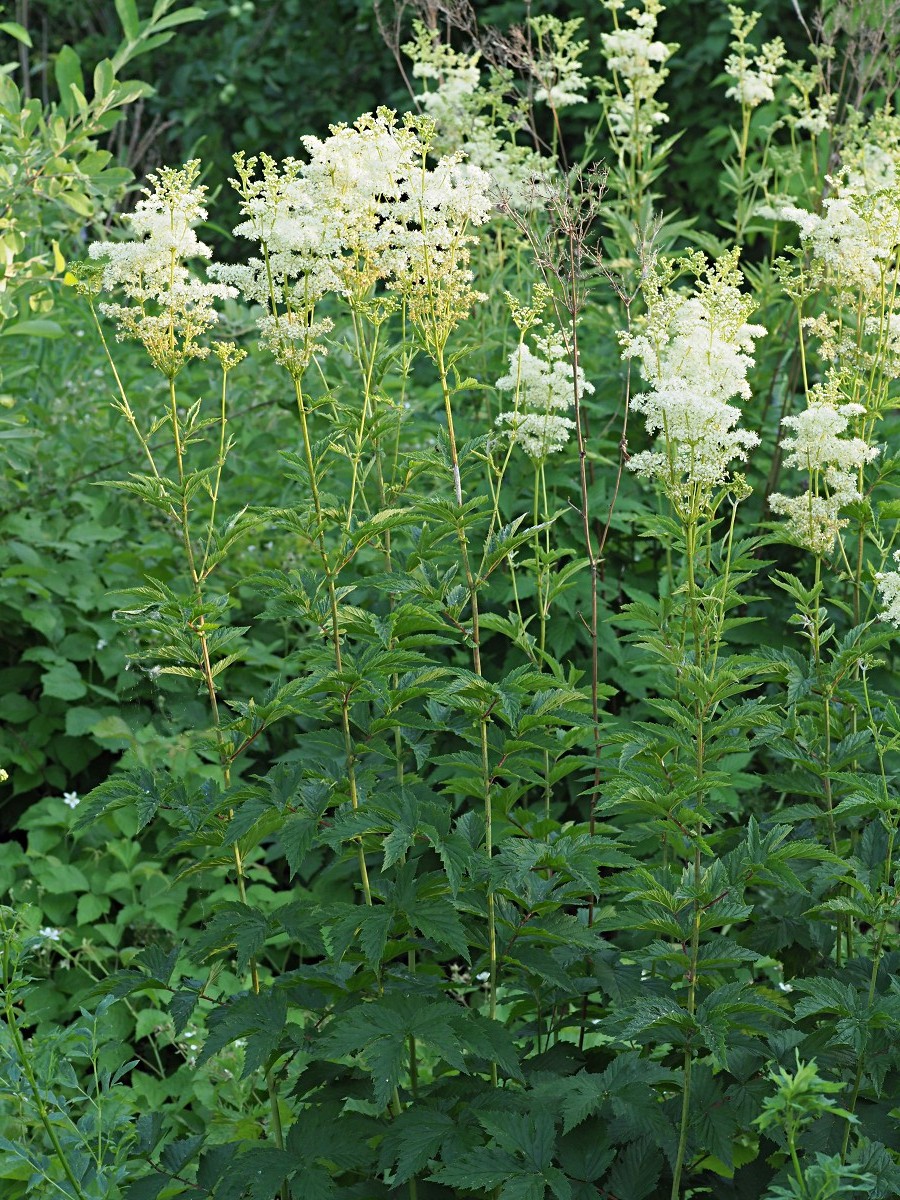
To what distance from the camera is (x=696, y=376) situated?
2.29 meters

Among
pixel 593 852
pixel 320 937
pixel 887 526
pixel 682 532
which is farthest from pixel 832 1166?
pixel 887 526

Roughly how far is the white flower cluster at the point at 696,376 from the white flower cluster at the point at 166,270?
745 mm

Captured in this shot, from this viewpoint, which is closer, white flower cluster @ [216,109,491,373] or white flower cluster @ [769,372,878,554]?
white flower cluster @ [216,109,491,373]

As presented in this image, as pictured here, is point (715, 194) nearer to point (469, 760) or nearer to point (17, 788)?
point (17, 788)

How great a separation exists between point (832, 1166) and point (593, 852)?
78cm

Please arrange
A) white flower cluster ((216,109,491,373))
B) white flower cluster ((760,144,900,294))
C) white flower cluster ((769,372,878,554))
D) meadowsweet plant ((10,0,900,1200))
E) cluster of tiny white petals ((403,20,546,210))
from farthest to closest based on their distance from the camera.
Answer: cluster of tiny white petals ((403,20,546,210)) < white flower cluster ((760,144,900,294)) < white flower cluster ((769,372,878,554)) < white flower cluster ((216,109,491,373)) < meadowsweet plant ((10,0,900,1200))

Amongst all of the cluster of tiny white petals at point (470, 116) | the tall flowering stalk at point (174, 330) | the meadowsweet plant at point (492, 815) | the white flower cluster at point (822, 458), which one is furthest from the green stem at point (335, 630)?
the cluster of tiny white petals at point (470, 116)

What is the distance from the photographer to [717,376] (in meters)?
2.30

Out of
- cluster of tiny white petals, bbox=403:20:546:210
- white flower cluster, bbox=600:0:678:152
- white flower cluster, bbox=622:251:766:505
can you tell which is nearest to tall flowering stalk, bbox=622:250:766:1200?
white flower cluster, bbox=622:251:766:505

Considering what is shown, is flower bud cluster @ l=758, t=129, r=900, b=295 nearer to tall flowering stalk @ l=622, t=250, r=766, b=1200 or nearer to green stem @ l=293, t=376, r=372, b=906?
tall flowering stalk @ l=622, t=250, r=766, b=1200

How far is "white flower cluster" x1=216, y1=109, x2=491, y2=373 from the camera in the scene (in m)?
2.28

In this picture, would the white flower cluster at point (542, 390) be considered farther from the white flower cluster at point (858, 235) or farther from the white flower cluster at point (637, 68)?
the white flower cluster at point (637, 68)

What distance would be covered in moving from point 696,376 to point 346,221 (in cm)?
65

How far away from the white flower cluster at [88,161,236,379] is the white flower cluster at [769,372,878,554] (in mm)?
1072
